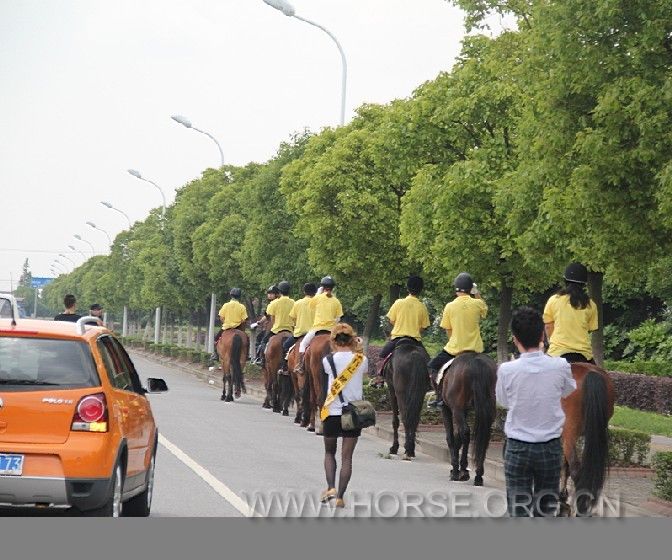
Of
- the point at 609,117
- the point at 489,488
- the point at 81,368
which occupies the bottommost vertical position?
the point at 489,488

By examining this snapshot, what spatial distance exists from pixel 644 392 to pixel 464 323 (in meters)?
19.8

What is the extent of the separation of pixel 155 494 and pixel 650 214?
628 cm

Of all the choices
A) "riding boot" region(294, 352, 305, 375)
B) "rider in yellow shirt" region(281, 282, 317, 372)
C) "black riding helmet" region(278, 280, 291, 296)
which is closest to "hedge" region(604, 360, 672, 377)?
"black riding helmet" region(278, 280, 291, 296)

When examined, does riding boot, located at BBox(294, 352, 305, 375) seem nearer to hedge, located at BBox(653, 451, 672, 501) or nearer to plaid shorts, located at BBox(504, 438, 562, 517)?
hedge, located at BBox(653, 451, 672, 501)

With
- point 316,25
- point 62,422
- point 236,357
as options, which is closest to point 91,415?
point 62,422

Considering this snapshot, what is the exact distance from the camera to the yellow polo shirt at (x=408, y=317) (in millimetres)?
20156

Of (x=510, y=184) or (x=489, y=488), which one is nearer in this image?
(x=489, y=488)

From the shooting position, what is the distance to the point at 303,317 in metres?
26.6

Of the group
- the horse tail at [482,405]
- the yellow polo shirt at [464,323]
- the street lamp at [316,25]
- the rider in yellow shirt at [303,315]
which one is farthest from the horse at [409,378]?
the street lamp at [316,25]

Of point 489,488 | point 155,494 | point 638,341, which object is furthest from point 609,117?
point 638,341

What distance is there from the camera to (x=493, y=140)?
87.8 feet

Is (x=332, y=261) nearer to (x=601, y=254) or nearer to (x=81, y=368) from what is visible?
(x=601, y=254)

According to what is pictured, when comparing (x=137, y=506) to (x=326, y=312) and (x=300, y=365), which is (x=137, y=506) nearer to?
(x=326, y=312)

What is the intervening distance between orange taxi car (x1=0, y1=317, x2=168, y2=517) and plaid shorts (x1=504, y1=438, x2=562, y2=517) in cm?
285
